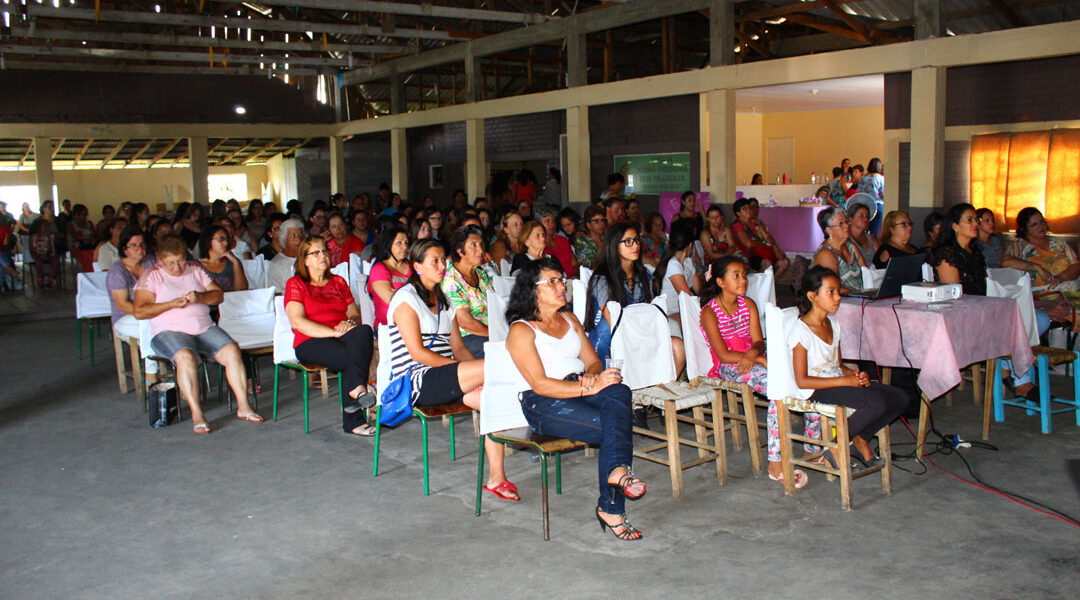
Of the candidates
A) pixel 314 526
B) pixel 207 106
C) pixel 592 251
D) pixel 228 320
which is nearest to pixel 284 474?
pixel 314 526

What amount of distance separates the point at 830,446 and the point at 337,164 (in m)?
18.0

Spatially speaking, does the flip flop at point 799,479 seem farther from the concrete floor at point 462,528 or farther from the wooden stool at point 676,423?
the wooden stool at point 676,423

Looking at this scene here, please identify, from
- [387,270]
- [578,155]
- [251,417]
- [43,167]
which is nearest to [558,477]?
[387,270]

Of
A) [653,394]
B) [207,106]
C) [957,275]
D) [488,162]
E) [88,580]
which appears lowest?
[88,580]

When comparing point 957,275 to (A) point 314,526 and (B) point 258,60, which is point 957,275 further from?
(B) point 258,60

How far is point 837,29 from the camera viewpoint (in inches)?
556

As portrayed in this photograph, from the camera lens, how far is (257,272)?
705cm

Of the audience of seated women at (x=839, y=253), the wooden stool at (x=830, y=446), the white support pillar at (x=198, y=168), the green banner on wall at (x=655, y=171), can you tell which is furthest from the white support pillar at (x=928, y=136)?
the white support pillar at (x=198, y=168)

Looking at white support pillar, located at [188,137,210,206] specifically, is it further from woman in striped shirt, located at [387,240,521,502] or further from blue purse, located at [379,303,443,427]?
blue purse, located at [379,303,443,427]

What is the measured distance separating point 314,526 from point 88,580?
0.89 metres

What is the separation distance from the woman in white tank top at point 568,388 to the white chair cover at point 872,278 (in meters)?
2.26

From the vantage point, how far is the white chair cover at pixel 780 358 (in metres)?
4.18

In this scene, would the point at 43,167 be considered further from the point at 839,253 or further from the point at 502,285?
the point at 839,253

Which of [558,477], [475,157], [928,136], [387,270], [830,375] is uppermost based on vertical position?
[475,157]
